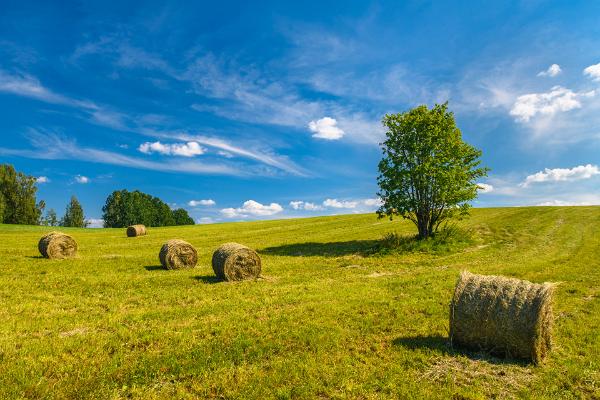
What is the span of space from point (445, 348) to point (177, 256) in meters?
16.9

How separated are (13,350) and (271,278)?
11.4 metres

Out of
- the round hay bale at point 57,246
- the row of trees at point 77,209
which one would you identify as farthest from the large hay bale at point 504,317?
the row of trees at point 77,209

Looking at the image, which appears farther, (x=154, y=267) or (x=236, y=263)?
(x=154, y=267)

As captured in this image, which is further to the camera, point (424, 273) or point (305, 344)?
point (424, 273)

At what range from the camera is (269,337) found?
10.3 meters

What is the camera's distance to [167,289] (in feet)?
54.4

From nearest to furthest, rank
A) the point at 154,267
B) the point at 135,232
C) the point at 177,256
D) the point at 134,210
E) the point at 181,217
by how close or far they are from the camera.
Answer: the point at 177,256 < the point at 154,267 < the point at 135,232 < the point at 134,210 < the point at 181,217

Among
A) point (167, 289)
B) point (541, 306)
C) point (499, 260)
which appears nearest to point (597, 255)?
point (499, 260)

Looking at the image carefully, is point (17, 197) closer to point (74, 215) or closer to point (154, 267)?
point (74, 215)

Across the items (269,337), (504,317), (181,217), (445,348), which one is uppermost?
(181,217)

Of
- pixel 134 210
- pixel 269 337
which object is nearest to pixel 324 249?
pixel 269 337

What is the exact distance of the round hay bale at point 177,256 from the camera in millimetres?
22406

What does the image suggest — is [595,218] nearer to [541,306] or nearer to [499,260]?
[499,260]

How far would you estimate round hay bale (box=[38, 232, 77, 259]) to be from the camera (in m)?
26.1
